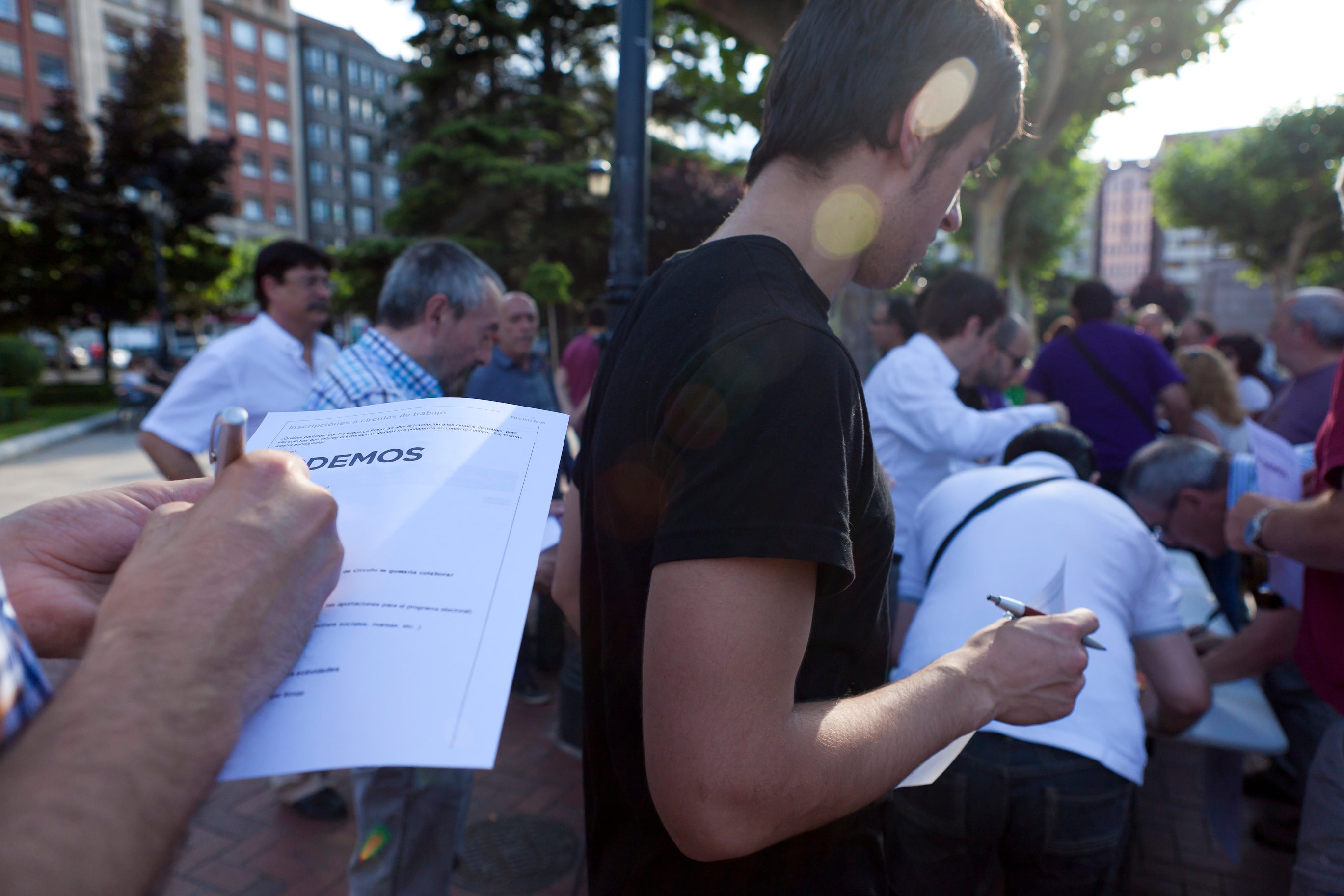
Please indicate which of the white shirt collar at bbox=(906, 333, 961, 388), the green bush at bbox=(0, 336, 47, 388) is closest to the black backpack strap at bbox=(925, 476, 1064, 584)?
the white shirt collar at bbox=(906, 333, 961, 388)

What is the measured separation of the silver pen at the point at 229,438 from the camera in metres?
0.67

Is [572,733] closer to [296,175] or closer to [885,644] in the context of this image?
[885,644]

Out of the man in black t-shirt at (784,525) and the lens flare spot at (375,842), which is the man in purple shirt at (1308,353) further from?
the lens flare spot at (375,842)

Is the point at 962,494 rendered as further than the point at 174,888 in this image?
No

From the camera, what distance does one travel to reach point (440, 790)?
2.55 metres

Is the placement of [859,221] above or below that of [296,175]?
below

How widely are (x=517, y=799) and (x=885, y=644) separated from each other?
9.72 ft

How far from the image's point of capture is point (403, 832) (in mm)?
2516

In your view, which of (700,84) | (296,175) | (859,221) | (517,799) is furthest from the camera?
(296,175)

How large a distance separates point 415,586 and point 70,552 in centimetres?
36

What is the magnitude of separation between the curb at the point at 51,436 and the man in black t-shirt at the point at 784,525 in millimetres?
14297

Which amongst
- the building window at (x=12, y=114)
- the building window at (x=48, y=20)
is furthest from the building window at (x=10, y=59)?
the building window at (x=48, y=20)

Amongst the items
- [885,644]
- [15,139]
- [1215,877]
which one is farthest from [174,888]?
[15,139]

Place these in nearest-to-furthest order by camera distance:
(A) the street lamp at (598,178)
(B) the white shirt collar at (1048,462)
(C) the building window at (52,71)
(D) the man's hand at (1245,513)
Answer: (D) the man's hand at (1245,513) < (B) the white shirt collar at (1048,462) < (A) the street lamp at (598,178) < (C) the building window at (52,71)
